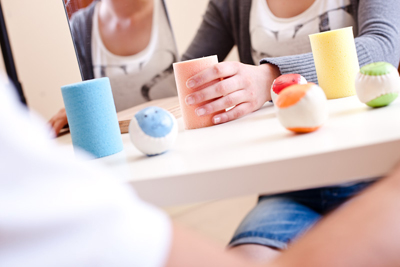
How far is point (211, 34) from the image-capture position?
1.33 m

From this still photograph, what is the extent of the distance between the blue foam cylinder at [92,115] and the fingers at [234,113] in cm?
17

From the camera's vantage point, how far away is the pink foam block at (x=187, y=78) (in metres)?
0.63

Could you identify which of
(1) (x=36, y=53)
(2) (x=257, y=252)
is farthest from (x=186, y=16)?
(2) (x=257, y=252)

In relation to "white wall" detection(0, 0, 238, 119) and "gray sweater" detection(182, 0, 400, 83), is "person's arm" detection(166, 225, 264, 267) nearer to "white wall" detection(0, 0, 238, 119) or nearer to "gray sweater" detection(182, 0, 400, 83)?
"gray sweater" detection(182, 0, 400, 83)

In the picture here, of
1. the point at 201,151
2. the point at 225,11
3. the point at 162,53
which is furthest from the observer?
the point at 225,11

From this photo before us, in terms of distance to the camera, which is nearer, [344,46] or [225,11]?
[344,46]

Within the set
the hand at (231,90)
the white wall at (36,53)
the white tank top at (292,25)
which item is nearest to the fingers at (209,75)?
the hand at (231,90)

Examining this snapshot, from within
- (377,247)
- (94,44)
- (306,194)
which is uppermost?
(94,44)

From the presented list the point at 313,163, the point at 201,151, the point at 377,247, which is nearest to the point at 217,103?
the point at 201,151

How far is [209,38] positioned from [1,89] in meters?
1.16

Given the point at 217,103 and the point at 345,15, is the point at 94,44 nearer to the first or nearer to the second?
the point at 217,103

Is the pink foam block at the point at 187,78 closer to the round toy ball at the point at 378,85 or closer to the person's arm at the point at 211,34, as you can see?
the round toy ball at the point at 378,85

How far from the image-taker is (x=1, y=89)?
22 centimetres

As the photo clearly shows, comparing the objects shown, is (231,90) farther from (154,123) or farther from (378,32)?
(378,32)
